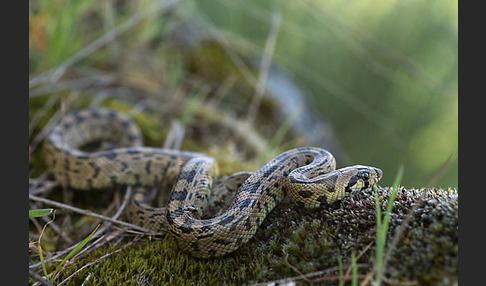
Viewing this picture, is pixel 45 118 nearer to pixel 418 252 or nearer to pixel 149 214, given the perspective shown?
pixel 149 214

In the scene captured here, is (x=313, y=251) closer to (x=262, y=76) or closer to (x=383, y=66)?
(x=262, y=76)

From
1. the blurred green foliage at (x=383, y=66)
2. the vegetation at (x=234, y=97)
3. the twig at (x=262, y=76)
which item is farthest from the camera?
the twig at (x=262, y=76)

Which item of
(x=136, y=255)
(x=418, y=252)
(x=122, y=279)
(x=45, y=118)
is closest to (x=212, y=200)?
(x=136, y=255)

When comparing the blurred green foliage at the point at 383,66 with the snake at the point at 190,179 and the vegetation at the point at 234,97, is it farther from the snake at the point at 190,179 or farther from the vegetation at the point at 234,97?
the snake at the point at 190,179

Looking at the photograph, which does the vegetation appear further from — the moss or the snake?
the snake

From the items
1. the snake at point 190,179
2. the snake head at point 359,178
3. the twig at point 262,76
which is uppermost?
the twig at point 262,76

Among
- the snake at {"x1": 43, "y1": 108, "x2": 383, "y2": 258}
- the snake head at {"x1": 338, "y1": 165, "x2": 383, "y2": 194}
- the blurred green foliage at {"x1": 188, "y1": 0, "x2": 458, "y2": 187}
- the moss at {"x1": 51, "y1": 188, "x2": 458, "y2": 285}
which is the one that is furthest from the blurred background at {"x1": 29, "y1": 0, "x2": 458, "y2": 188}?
the moss at {"x1": 51, "y1": 188, "x2": 458, "y2": 285}

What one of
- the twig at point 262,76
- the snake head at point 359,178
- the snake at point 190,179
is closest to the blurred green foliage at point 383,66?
the twig at point 262,76
